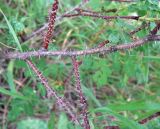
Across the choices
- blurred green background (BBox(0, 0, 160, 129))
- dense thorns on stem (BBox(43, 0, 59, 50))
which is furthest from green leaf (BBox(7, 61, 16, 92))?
dense thorns on stem (BBox(43, 0, 59, 50))

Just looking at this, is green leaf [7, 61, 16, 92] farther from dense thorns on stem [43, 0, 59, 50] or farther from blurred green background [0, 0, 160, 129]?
dense thorns on stem [43, 0, 59, 50]

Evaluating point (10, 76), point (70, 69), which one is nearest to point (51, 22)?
point (10, 76)

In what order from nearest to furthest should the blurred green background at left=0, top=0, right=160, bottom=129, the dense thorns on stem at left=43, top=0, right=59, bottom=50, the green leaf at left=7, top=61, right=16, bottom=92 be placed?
the dense thorns on stem at left=43, top=0, right=59, bottom=50 → the blurred green background at left=0, top=0, right=160, bottom=129 → the green leaf at left=7, top=61, right=16, bottom=92

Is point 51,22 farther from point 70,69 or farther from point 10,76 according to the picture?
point 70,69

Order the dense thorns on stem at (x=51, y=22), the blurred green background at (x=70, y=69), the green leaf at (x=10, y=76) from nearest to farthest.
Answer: the dense thorns on stem at (x=51, y=22), the blurred green background at (x=70, y=69), the green leaf at (x=10, y=76)

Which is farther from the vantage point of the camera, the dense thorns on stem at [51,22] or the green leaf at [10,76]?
the green leaf at [10,76]

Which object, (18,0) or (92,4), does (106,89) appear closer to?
(92,4)

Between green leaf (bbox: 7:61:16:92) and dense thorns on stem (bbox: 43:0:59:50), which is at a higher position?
dense thorns on stem (bbox: 43:0:59:50)

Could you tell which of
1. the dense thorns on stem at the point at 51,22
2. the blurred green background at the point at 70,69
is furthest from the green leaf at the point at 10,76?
the dense thorns on stem at the point at 51,22

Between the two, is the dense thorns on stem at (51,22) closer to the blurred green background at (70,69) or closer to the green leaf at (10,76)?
the blurred green background at (70,69)

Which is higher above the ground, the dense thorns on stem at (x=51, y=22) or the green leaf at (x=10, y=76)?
the dense thorns on stem at (x=51, y=22)

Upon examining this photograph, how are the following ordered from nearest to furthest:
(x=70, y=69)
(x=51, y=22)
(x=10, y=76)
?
(x=51, y=22)
(x=10, y=76)
(x=70, y=69)

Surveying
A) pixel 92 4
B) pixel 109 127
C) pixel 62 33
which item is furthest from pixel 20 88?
pixel 109 127
